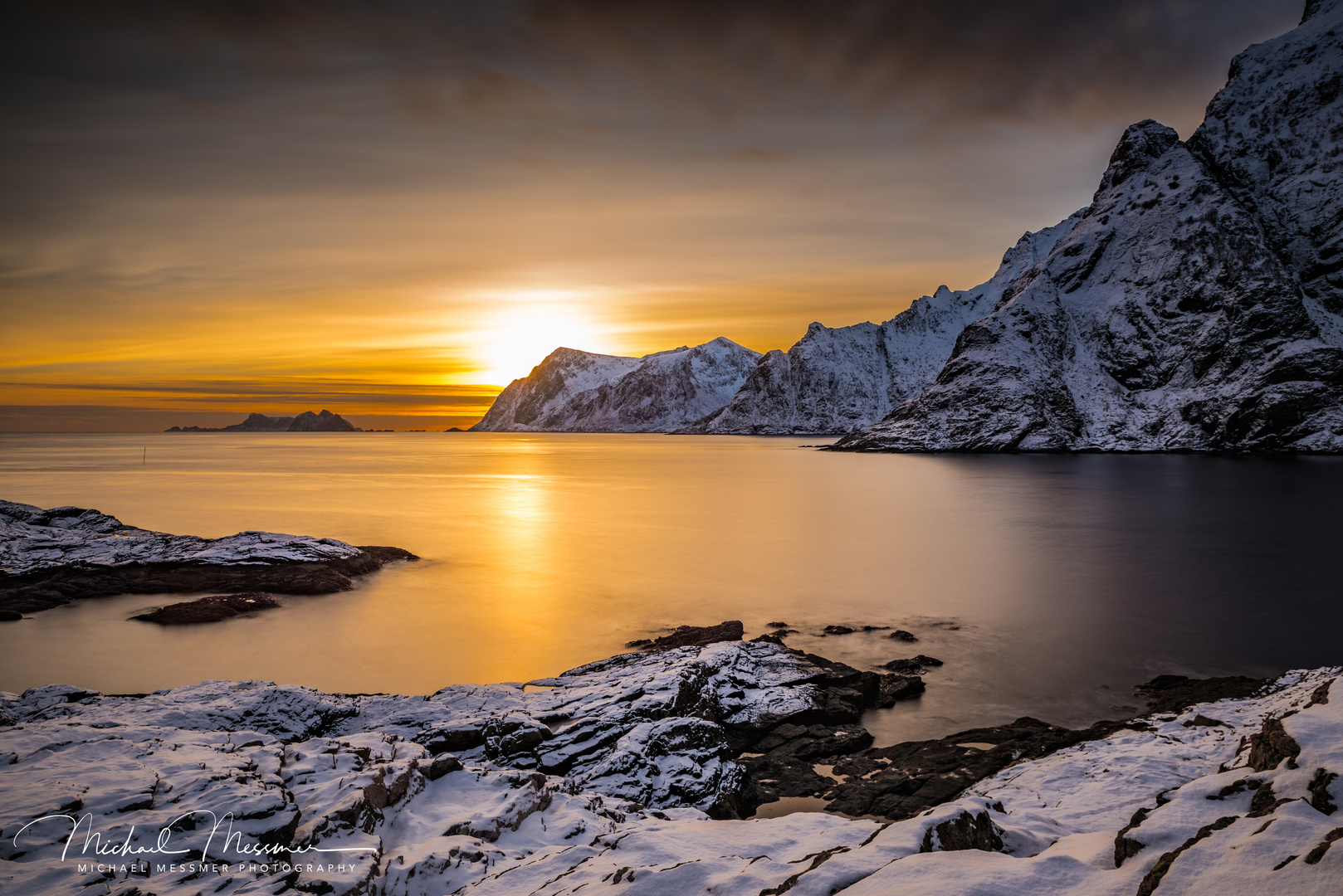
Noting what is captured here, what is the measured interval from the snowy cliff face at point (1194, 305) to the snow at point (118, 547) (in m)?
105

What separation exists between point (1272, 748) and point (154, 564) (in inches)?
1064

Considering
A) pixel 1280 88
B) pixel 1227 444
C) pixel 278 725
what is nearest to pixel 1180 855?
pixel 278 725

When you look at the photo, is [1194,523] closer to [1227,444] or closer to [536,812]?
[536,812]

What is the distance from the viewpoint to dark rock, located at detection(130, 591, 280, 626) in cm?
1734

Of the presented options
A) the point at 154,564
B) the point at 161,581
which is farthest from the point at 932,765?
the point at 154,564

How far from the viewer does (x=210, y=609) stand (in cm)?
1789

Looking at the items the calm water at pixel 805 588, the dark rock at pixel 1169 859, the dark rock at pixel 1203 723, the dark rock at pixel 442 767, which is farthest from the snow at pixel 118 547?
the dark rock at pixel 1169 859

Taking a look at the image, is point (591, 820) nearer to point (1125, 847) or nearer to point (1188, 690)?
point (1125, 847)

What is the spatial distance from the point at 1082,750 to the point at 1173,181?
136322 mm

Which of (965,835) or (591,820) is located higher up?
(965,835)

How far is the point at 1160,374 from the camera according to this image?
4028 inches

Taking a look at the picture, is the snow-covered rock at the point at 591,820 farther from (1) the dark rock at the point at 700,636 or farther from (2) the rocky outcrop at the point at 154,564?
(2) the rocky outcrop at the point at 154,564

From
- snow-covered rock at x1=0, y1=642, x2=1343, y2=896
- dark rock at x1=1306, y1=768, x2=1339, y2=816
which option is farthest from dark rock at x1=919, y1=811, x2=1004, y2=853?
dark rock at x1=1306, y1=768, x2=1339, y2=816

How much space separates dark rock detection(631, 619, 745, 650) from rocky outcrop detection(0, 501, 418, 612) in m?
11.5
